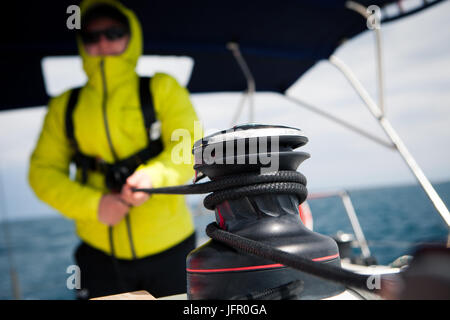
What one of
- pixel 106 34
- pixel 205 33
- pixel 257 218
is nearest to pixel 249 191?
pixel 257 218

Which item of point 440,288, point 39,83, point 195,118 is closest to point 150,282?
point 195,118

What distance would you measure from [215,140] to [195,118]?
88 centimetres

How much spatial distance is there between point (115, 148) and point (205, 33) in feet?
3.34

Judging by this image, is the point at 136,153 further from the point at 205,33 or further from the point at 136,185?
the point at 205,33

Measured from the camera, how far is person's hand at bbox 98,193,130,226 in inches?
43.2

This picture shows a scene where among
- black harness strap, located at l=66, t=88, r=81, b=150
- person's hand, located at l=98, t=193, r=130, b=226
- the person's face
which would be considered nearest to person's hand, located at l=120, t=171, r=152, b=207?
person's hand, located at l=98, t=193, r=130, b=226

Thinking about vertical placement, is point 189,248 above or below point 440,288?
below

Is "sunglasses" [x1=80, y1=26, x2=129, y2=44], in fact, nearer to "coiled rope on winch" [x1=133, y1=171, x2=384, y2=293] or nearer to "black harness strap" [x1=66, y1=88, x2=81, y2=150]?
"black harness strap" [x1=66, y1=88, x2=81, y2=150]

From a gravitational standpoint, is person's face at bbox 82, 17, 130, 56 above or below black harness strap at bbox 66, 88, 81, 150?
above

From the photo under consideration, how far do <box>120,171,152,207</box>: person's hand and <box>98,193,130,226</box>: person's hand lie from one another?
6cm

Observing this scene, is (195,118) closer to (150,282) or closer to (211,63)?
(150,282)

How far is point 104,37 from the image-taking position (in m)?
1.41
